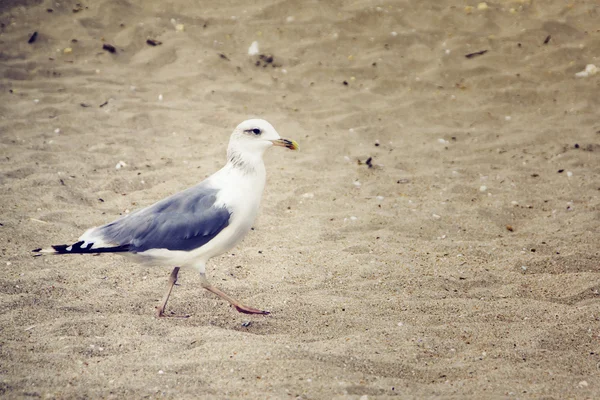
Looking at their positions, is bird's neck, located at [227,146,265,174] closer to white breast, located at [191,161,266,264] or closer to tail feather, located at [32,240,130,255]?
white breast, located at [191,161,266,264]

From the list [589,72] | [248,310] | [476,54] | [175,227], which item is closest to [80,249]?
[175,227]

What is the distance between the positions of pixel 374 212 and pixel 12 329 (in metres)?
2.44

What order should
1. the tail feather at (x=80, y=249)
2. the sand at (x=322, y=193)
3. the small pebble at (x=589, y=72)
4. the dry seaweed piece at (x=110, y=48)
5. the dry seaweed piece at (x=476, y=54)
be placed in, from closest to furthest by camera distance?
the sand at (x=322, y=193)
the tail feather at (x=80, y=249)
the small pebble at (x=589, y=72)
the dry seaweed piece at (x=476, y=54)
the dry seaweed piece at (x=110, y=48)

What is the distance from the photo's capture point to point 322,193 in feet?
15.6

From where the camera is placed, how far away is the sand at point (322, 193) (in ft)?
9.25

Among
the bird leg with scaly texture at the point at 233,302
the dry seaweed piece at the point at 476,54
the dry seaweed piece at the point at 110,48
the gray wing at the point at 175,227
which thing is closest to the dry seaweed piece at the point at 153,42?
the dry seaweed piece at the point at 110,48

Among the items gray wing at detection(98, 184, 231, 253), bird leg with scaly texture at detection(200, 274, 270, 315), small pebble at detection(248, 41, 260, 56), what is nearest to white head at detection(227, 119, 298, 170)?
gray wing at detection(98, 184, 231, 253)

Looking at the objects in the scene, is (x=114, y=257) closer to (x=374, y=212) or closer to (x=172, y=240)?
(x=172, y=240)

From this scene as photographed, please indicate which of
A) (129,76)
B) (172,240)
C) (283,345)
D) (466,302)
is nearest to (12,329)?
(172,240)

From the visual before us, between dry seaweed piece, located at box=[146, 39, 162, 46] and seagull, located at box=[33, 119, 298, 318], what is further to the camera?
dry seaweed piece, located at box=[146, 39, 162, 46]

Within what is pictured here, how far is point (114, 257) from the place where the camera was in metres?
3.92

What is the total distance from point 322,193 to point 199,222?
5.69 ft

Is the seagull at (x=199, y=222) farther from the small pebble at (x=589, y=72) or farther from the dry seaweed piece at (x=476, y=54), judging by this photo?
the small pebble at (x=589, y=72)

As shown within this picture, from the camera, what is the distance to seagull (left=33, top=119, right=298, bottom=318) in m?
3.16
